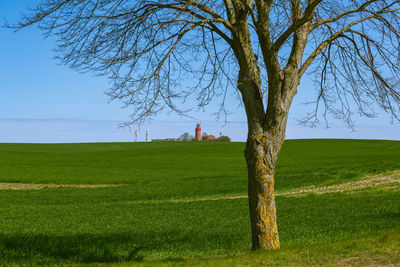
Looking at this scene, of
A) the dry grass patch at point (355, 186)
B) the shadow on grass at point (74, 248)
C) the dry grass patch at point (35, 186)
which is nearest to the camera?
the shadow on grass at point (74, 248)

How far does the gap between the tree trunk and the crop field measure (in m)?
0.47

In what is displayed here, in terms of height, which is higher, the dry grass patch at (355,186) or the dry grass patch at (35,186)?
the dry grass patch at (355,186)


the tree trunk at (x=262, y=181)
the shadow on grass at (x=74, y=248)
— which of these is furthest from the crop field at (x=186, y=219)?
the tree trunk at (x=262, y=181)

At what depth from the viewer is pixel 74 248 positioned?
9.79 meters

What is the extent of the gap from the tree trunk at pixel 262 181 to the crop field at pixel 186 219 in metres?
0.47

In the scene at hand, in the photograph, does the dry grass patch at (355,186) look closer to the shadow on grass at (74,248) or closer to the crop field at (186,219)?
the crop field at (186,219)

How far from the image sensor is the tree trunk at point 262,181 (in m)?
7.30

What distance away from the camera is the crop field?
805 cm

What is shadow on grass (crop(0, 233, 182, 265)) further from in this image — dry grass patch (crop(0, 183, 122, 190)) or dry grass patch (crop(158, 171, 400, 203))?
dry grass patch (crop(0, 183, 122, 190))

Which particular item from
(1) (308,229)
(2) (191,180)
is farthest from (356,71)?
(2) (191,180)

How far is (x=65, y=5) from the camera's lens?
25.6 feet

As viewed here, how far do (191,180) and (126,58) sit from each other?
860 inches

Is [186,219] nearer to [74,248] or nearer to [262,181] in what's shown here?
[74,248]

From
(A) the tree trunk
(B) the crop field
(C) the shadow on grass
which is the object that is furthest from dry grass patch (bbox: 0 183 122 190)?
(A) the tree trunk
